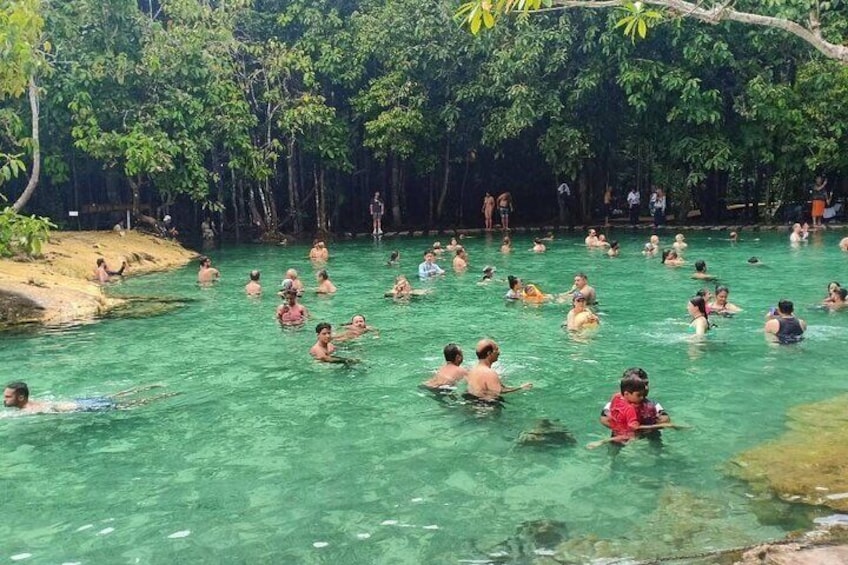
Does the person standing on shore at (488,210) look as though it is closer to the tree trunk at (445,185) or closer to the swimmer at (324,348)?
the tree trunk at (445,185)

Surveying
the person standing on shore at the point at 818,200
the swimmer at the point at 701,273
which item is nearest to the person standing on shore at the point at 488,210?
the person standing on shore at the point at 818,200

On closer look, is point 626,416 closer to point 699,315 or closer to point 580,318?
point 699,315

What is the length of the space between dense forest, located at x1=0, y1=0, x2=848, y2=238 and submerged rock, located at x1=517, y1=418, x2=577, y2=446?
1828 cm

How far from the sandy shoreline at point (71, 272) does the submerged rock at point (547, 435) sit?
1088 cm

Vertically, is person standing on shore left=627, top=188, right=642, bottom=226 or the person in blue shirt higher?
person standing on shore left=627, top=188, right=642, bottom=226

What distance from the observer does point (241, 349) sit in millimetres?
14156

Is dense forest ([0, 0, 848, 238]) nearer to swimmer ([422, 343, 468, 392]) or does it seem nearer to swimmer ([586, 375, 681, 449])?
swimmer ([422, 343, 468, 392])

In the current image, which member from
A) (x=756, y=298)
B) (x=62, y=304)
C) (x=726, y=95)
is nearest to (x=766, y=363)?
(x=756, y=298)

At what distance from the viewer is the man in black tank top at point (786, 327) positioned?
1316 centimetres

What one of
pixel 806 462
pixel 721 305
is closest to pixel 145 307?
pixel 721 305

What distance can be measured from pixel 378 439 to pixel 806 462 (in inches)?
173

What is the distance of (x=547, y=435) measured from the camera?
9.24 metres

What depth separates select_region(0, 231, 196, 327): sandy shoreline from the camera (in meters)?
16.5

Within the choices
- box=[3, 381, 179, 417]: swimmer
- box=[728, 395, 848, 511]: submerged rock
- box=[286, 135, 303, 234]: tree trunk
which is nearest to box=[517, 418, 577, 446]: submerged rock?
box=[728, 395, 848, 511]: submerged rock
